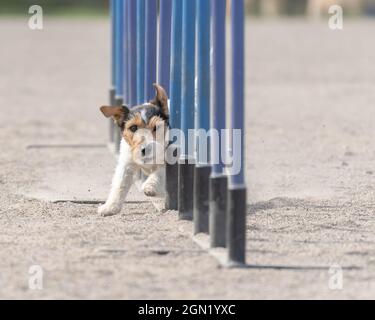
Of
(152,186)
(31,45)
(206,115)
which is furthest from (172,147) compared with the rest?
(31,45)

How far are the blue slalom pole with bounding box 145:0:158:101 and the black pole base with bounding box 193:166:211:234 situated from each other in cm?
219

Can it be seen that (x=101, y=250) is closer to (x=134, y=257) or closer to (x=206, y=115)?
(x=134, y=257)

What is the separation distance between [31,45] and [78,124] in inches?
568

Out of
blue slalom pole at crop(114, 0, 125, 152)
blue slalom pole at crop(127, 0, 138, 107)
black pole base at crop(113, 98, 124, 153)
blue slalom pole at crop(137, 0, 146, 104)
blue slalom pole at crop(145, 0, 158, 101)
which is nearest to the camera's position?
blue slalom pole at crop(145, 0, 158, 101)

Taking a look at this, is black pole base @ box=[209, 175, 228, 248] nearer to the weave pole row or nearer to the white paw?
the weave pole row

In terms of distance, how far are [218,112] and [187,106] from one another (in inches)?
40.0

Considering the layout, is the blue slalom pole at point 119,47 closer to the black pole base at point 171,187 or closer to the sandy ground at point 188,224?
the sandy ground at point 188,224

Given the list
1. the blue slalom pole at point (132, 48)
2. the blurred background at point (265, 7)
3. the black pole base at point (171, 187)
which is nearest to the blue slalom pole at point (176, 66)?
the black pole base at point (171, 187)

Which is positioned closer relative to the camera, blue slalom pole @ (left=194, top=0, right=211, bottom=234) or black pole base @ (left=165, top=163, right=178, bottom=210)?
blue slalom pole @ (left=194, top=0, right=211, bottom=234)

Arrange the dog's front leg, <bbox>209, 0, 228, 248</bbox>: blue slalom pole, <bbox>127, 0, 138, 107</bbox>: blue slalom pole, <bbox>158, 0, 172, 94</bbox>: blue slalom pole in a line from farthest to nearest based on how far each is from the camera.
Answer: <bbox>127, 0, 138, 107</bbox>: blue slalom pole < <bbox>158, 0, 172, 94</bbox>: blue slalom pole < the dog's front leg < <bbox>209, 0, 228, 248</bbox>: blue slalom pole

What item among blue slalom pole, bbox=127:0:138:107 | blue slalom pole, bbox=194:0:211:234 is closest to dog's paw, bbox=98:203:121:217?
blue slalom pole, bbox=194:0:211:234

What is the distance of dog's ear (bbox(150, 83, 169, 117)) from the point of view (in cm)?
782

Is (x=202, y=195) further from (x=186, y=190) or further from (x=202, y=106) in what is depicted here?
(x=186, y=190)

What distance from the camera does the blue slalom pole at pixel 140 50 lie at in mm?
9438
